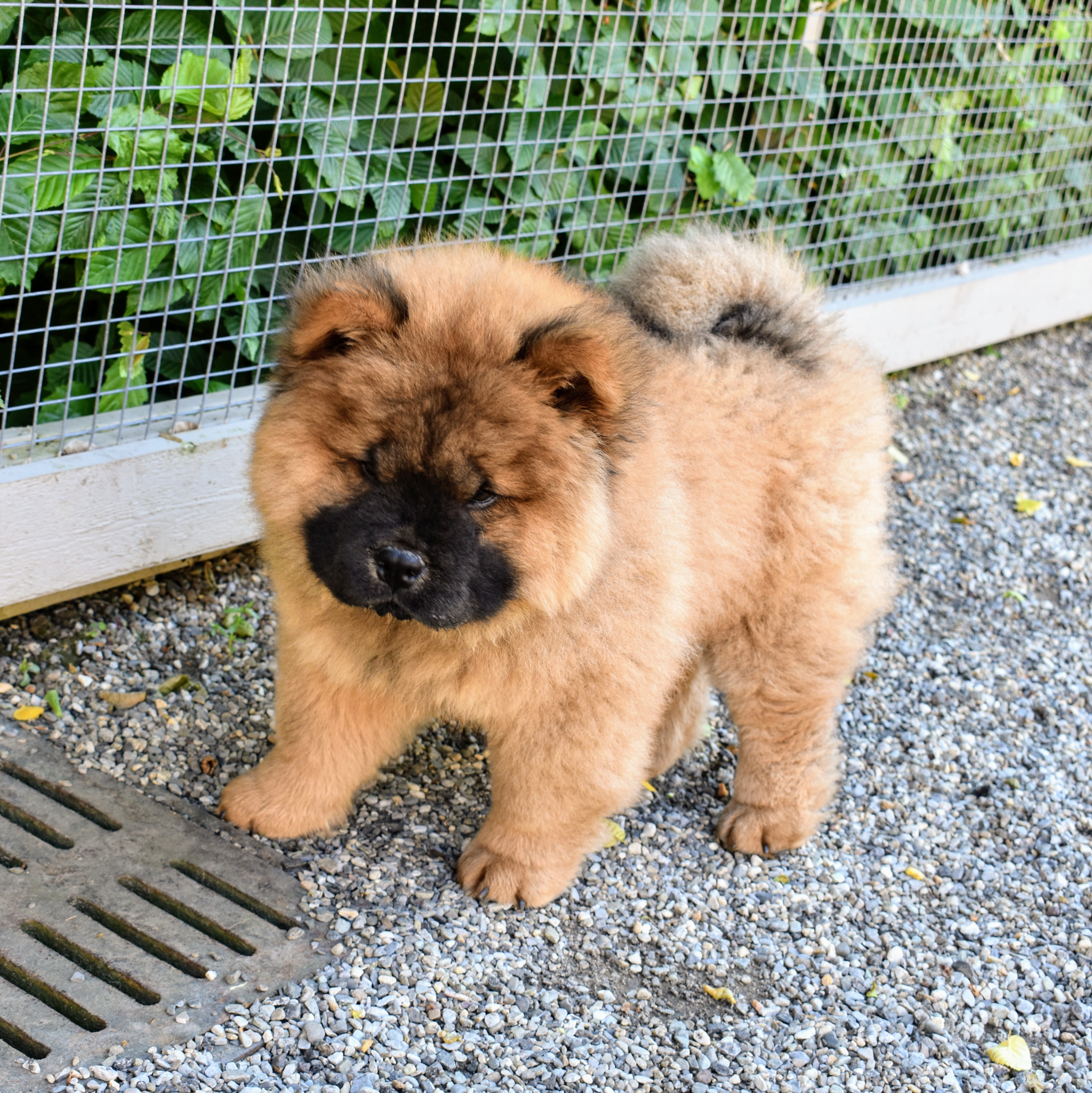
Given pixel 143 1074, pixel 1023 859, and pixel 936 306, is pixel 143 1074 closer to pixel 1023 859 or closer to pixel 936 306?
pixel 1023 859

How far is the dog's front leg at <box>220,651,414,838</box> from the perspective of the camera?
10.4ft

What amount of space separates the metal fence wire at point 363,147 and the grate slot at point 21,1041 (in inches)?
70.3

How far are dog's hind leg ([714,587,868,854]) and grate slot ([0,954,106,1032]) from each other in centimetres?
187

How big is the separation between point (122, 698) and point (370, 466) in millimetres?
1633

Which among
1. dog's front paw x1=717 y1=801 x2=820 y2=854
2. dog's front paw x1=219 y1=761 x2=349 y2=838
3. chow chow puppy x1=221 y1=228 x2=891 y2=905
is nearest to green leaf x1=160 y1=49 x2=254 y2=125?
chow chow puppy x1=221 y1=228 x2=891 y2=905

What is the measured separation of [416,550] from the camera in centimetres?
246

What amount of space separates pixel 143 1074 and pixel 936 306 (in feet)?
19.2

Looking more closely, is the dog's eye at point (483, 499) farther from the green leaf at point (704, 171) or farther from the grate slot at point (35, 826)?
the green leaf at point (704, 171)

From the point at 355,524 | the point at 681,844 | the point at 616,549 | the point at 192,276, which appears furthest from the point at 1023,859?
the point at 192,276

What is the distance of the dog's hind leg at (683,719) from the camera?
3627 millimetres

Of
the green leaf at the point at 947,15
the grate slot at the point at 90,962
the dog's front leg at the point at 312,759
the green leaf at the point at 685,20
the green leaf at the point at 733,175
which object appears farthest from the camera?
the green leaf at the point at 947,15

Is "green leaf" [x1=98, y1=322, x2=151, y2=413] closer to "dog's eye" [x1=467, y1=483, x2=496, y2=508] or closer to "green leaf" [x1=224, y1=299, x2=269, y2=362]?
"green leaf" [x1=224, y1=299, x2=269, y2=362]

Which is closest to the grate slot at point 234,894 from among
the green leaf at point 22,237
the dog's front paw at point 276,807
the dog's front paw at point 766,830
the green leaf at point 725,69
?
the dog's front paw at point 276,807

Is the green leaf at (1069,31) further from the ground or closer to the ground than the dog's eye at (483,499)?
further from the ground
